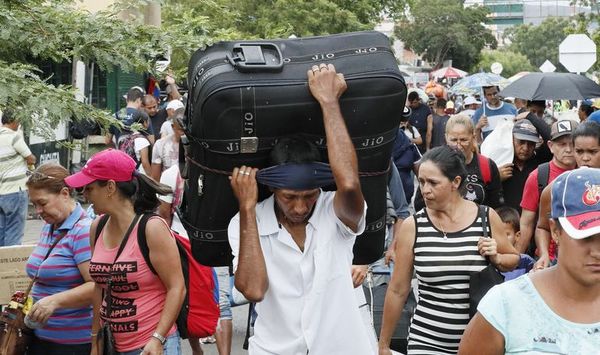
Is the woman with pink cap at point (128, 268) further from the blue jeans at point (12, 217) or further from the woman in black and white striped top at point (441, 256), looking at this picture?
the blue jeans at point (12, 217)

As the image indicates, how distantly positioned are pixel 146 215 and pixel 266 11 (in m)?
30.2

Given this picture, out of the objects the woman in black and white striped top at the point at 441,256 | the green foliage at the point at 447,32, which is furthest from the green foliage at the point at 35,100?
the green foliage at the point at 447,32

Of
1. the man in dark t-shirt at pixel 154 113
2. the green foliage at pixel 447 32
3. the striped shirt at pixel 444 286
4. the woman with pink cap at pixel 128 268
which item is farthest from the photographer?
the green foliage at pixel 447 32

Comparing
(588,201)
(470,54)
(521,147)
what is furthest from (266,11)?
(470,54)

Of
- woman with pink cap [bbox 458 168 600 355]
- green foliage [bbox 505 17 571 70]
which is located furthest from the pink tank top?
green foliage [bbox 505 17 571 70]

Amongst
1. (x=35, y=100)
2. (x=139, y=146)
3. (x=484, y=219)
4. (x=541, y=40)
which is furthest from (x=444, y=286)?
(x=541, y=40)

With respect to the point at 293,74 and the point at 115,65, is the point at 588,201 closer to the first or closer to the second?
the point at 293,74

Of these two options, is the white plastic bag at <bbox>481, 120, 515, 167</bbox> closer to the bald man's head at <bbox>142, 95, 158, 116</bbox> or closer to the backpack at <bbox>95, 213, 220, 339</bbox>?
the backpack at <bbox>95, 213, 220, 339</bbox>

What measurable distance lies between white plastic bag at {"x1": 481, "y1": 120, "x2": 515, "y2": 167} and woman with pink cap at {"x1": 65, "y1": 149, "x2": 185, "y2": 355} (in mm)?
4458

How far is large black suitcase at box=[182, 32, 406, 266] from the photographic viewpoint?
3.98 metres

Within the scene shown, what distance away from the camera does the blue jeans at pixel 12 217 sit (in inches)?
440

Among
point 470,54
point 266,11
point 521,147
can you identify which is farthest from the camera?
point 470,54

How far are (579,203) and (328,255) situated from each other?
1417mm

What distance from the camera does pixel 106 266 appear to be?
524 cm
